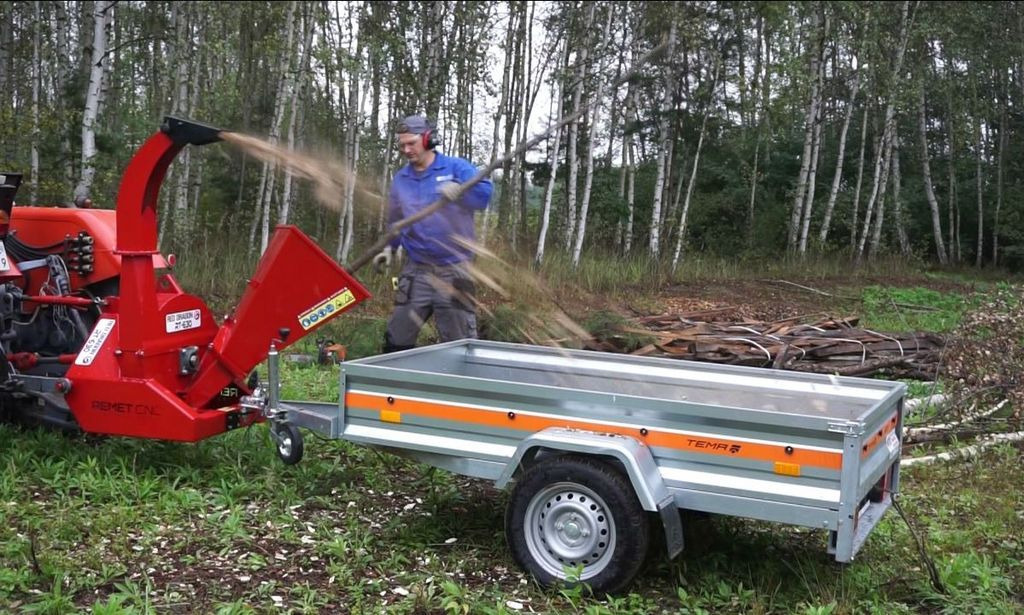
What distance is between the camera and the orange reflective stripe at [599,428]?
344cm

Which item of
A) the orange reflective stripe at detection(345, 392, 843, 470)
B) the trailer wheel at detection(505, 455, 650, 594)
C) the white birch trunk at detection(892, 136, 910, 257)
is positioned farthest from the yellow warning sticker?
the white birch trunk at detection(892, 136, 910, 257)

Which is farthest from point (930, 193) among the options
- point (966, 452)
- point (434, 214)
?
point (434, 214)

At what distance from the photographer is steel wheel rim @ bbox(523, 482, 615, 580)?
12.3 ft

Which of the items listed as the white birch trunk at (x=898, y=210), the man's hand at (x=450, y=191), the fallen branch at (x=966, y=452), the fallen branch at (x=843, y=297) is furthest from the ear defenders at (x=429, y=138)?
the white birch trunk at (x=898, y=210)

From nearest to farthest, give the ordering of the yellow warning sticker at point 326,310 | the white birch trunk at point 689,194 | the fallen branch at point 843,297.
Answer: the yellow warning sticker at point 326,310 < the fallen branch at point 843,297 < the white birch trunk at point 689,194

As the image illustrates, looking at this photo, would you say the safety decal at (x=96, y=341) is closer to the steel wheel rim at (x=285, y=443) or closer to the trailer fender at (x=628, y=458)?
the steel wheel rim at (x=285, y=443)

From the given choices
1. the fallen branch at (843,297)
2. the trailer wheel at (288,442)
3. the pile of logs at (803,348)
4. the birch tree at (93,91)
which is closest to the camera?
the trailer wheel at (288,442)

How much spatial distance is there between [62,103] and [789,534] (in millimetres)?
11988

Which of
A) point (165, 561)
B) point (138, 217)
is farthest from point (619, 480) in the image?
point (138, 217)

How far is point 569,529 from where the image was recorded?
3832 mm

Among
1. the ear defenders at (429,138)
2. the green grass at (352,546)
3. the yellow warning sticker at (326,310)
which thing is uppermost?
the ear defenders at (429,138)

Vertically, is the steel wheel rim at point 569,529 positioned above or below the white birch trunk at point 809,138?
below

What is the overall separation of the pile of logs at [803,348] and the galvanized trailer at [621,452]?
4404 mm

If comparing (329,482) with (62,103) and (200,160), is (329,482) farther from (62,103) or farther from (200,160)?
(200,160)
